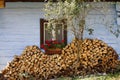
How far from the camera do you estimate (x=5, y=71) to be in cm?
1287

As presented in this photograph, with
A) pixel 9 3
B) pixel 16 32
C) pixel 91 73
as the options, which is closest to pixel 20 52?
pixel 16 32

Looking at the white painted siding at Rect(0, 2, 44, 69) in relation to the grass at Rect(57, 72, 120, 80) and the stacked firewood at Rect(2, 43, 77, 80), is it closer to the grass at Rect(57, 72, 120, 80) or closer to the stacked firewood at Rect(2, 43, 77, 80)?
the stacked firewood at Rect(2, 43, 77, 80)

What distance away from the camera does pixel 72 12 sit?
11648 millimetres

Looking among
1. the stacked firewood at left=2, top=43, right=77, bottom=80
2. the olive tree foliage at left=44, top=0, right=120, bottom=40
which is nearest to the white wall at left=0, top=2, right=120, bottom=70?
the stacked firewood at left=2, top=43, right=77, bottom=80

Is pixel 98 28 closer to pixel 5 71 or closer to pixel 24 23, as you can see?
pixel 24 23

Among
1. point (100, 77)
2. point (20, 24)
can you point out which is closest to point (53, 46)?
point (20, 24)

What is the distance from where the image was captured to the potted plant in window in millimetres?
13336

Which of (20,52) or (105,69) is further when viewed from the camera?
(20,52)

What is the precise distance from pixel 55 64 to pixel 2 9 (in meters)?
2.47

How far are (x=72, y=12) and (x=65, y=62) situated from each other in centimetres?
170

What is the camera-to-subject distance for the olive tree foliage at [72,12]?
38.3ft

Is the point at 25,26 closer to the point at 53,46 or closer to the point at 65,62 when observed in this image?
the point at 53,46

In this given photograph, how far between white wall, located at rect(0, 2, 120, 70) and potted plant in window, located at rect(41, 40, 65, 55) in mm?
250

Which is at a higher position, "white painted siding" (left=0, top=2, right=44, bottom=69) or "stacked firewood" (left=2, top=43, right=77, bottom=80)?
"white painted siding" (left=0, top=2, right=44, bottom=69)
